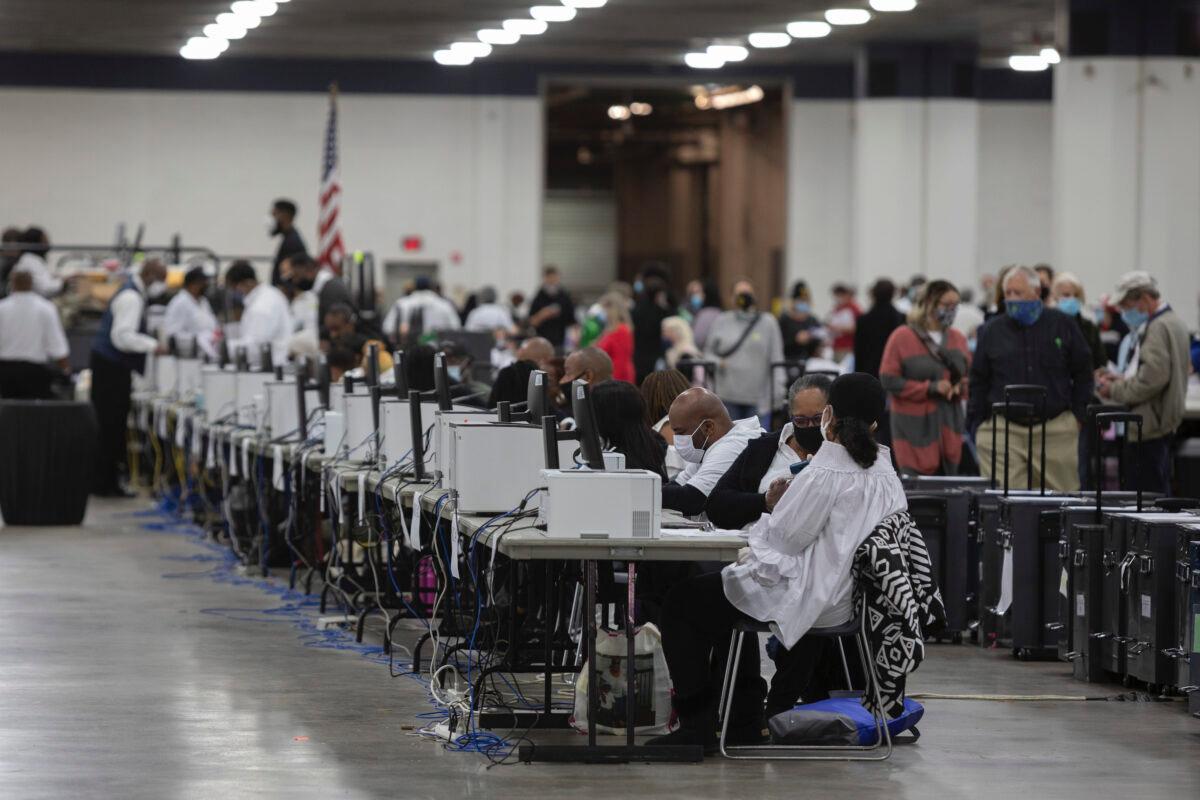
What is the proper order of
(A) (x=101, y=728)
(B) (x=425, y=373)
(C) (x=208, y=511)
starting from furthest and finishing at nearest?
(C) (x=208, y=511), (B) (x=425, y=373), (A) (x=101, y=728)

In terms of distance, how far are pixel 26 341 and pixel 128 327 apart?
73 centimetres

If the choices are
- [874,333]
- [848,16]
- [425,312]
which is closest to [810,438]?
[874,333]

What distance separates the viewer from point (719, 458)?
6.44m

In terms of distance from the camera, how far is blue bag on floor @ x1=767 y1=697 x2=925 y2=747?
18.7 feet

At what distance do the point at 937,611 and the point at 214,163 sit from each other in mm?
21034

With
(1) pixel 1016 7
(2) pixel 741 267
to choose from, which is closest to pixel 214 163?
(2) pixel 741 267

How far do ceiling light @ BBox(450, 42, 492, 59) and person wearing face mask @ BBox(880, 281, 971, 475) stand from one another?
563 inches

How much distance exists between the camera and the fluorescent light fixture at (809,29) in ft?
69.4

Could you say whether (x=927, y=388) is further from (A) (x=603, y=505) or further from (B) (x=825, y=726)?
(A) (x=603, y=505)

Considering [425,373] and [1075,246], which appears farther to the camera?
[1075,246]

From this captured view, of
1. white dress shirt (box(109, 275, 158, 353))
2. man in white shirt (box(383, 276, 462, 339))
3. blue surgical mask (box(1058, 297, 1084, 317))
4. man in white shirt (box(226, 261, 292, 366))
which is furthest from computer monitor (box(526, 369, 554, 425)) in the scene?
man in white shirt (box(383, 276, 462, 339))

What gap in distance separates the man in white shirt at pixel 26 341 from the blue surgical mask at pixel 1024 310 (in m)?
7.50

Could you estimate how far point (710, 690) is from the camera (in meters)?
5.70

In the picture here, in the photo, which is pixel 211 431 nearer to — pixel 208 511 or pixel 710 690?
pixel 208 511
